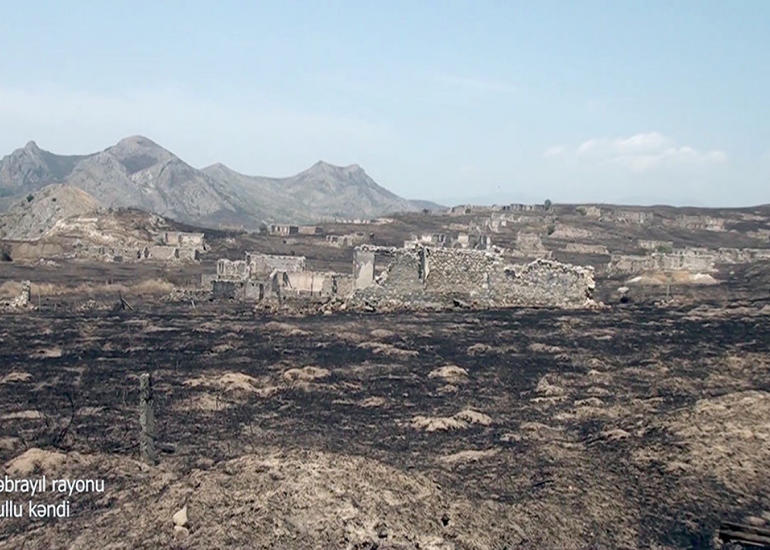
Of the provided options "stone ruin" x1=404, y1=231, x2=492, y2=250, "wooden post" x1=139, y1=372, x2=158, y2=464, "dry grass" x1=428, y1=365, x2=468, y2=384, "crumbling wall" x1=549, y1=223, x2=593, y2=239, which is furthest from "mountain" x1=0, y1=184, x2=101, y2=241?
"wooden post" x1=139, y1=372, x2=158, y2=464

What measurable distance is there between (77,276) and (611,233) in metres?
62.0

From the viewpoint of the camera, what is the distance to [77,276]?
1751 inches

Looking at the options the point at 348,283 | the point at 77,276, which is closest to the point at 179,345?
the point at 348,283

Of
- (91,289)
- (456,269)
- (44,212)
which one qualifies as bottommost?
(91,289)

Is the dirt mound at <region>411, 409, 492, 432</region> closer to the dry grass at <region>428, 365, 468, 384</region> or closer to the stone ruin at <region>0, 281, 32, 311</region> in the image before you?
the dry grass at <region>428, 365, 468, 384</region>

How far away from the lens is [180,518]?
7148mm

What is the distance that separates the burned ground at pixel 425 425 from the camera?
7.36 meters

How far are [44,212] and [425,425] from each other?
73594 millimetres

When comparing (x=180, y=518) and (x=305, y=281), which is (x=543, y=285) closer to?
(x=305, y=281)

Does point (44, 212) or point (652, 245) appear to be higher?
point (44, 212)

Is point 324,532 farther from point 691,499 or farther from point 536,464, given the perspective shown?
point 691,499

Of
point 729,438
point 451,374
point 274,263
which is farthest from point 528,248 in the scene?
point 729,438

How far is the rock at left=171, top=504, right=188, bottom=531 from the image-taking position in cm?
706

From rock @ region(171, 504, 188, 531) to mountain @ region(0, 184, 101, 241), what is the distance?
70.2m
